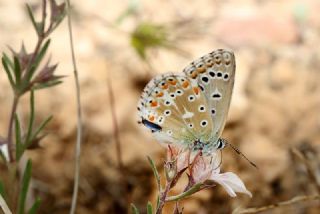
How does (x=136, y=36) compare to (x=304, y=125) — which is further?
(x=304, y=125)

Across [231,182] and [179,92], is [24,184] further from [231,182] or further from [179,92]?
[231,182]

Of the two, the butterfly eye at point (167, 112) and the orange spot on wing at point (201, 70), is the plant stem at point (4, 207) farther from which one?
the orange spot on wing at point (201, 70)

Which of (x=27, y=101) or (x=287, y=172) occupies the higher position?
(x=27, y=101)

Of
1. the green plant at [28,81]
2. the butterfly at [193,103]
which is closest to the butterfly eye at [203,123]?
the butterfly at [193,103]

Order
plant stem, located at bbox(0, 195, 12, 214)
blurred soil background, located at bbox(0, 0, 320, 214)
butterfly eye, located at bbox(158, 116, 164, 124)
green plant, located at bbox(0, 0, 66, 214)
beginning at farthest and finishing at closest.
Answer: blurred soil background, located at bbox(0, 0, 320, 214)
green plant, located at bbox(0, 0, 66, 214)
butterfly eye, located at bbox(158, 116, 164, 124)
plant stem, located at bbox(0, 195, 12, 214)

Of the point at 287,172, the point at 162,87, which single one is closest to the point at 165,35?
the point at 287,172

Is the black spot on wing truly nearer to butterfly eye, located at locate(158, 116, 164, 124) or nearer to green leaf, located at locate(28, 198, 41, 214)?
butterfly eye, located at locate(158, 116, 164, 124)

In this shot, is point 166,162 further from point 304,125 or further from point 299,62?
point 299,62

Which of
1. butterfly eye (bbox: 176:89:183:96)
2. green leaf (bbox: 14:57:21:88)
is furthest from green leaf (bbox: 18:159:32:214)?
butterfly eye (bbox: 176:89:183:96)
